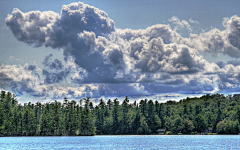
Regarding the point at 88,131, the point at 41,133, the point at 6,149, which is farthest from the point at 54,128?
the point at 6,149

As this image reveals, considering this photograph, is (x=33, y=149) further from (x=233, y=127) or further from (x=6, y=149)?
(x=233, y=127)

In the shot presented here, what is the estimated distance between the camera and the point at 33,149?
3418 inches

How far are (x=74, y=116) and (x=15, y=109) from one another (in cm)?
3628

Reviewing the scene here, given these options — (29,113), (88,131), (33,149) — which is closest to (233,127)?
(88,131)

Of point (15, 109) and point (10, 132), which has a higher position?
point (15, 109)

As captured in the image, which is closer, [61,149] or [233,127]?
[61,149]

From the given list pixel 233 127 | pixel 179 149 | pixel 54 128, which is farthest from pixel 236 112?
pixel 179 149

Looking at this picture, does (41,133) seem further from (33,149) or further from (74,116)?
(33,149)

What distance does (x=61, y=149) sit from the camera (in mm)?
87188

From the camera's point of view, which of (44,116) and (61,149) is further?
(44,116)

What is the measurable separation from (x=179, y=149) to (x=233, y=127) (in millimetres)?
118069

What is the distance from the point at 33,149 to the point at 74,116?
106882mm

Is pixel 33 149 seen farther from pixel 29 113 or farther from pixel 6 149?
pixel 29 113

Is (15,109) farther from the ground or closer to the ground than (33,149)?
farther from the ground
